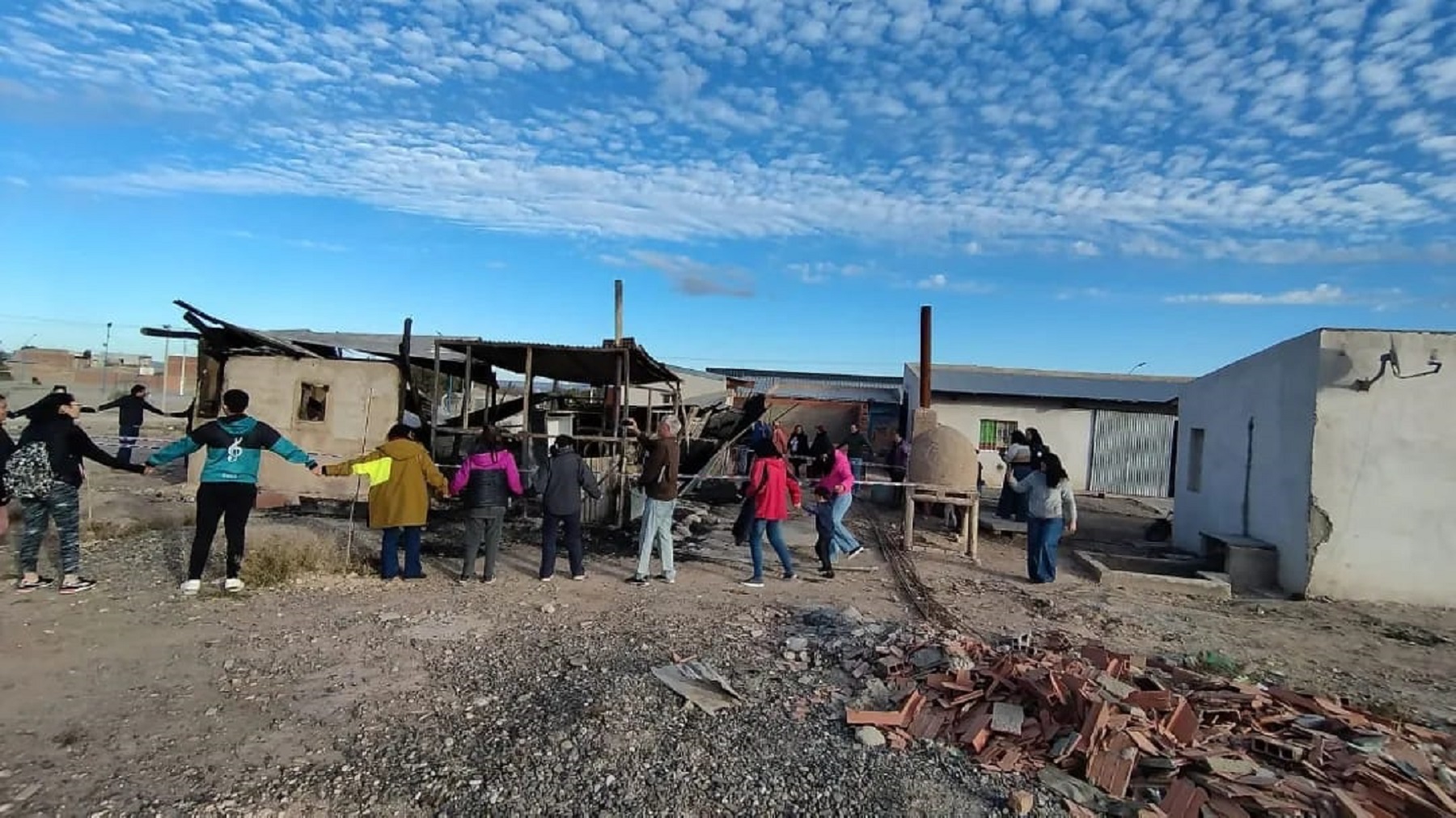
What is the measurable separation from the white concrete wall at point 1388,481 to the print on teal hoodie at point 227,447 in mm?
11361

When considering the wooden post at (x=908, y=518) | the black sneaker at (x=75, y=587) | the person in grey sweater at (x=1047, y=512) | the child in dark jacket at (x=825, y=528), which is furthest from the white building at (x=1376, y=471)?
the black sneaker at (x=75, y=587)

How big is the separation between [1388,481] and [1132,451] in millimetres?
14591

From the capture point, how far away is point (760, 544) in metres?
9.03

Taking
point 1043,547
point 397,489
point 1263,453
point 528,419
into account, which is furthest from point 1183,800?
point 528,419

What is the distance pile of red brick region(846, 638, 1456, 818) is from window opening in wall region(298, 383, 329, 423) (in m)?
11.0

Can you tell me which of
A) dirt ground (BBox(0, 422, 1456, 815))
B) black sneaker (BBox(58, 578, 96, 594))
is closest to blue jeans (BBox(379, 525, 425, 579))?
dirt ground (BBox(0, 422, 1456, 815))

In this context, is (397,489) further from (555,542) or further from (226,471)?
(555,542)

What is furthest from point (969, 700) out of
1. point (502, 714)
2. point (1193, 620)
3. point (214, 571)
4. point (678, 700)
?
point (214, 571)

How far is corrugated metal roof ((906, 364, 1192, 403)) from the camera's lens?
78.6ft

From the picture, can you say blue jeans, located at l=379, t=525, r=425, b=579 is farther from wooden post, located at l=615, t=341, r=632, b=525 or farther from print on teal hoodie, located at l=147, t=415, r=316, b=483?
wooden post, located at l=615, t=341, r=632, b=525

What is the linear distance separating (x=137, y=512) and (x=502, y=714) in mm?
9084

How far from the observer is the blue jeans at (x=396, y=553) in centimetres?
812

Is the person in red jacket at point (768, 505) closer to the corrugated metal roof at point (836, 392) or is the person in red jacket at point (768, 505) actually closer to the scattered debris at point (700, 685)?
the scattered debris at point (700, 685)

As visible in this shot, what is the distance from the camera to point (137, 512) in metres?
11.1
